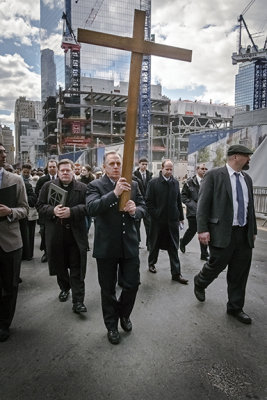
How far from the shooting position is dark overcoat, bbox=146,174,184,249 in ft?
16.1

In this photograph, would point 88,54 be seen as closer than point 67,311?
No

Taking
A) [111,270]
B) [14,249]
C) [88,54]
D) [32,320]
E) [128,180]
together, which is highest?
[88,54]

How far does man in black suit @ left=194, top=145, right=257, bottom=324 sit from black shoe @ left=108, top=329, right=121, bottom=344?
1.41 meters

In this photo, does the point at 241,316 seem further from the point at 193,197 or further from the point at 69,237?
the point at 193,197

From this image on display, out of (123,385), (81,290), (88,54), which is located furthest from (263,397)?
(88,54)

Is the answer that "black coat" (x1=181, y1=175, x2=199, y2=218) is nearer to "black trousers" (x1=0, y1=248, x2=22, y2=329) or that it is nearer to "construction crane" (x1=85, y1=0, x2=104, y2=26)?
"black trousers" (x1=0, y1=248, x2=22, y2=329)

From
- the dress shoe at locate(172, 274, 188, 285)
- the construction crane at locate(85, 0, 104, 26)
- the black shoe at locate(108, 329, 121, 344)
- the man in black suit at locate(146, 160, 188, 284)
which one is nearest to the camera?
the black shoe at locate(108, 329, 121, 344)

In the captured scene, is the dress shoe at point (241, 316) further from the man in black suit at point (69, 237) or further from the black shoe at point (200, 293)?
the man in black suit at point (69, 237)

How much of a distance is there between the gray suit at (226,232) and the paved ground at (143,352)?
0.49 m

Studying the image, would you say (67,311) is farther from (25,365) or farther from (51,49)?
(51,49)

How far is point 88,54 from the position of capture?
7925cm

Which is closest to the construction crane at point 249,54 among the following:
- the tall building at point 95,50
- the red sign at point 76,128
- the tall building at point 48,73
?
the tall building at point 95,50

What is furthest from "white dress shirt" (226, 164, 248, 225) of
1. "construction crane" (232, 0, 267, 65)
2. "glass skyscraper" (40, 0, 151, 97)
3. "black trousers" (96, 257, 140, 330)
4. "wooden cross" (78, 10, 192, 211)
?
"glass skyscraper" (40, 0, 151, 97)

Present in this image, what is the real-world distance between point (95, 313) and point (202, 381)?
1.60m
